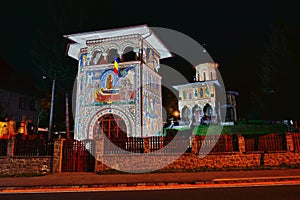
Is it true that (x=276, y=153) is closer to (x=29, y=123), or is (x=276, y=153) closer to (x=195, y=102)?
(x=195, y=102)

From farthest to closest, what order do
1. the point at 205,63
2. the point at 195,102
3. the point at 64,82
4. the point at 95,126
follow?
the point at 205,63 → the point at 195,102 → the point at 64,82 → the point at 95,126

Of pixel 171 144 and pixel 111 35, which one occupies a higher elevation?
pixel 111 35

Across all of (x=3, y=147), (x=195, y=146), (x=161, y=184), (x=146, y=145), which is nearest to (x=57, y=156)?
(x=3, y=147)

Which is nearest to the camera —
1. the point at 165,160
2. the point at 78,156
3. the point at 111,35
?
the point at 165,160

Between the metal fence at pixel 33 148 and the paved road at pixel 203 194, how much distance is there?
17.3 feet

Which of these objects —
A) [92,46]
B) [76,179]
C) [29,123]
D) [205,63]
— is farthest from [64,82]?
[205,63]

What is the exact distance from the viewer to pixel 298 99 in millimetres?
20188

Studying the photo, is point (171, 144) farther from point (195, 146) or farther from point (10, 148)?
point (10, 148)

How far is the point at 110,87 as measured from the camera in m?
18.7

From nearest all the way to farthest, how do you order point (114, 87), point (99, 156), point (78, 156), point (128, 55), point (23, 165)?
point (99, 156) → point (23, 165) → point (78, 156) → point (114, 87) → point (128, 55)

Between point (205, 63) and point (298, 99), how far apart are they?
823 inches

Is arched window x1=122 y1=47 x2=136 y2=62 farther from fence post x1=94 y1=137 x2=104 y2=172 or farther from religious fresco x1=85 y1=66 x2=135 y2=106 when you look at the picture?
fence post x1=94 y1=137 x2=104 y2=172

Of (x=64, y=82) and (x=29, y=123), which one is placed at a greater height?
(x=64, y=82)

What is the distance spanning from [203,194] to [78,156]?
7543mm
